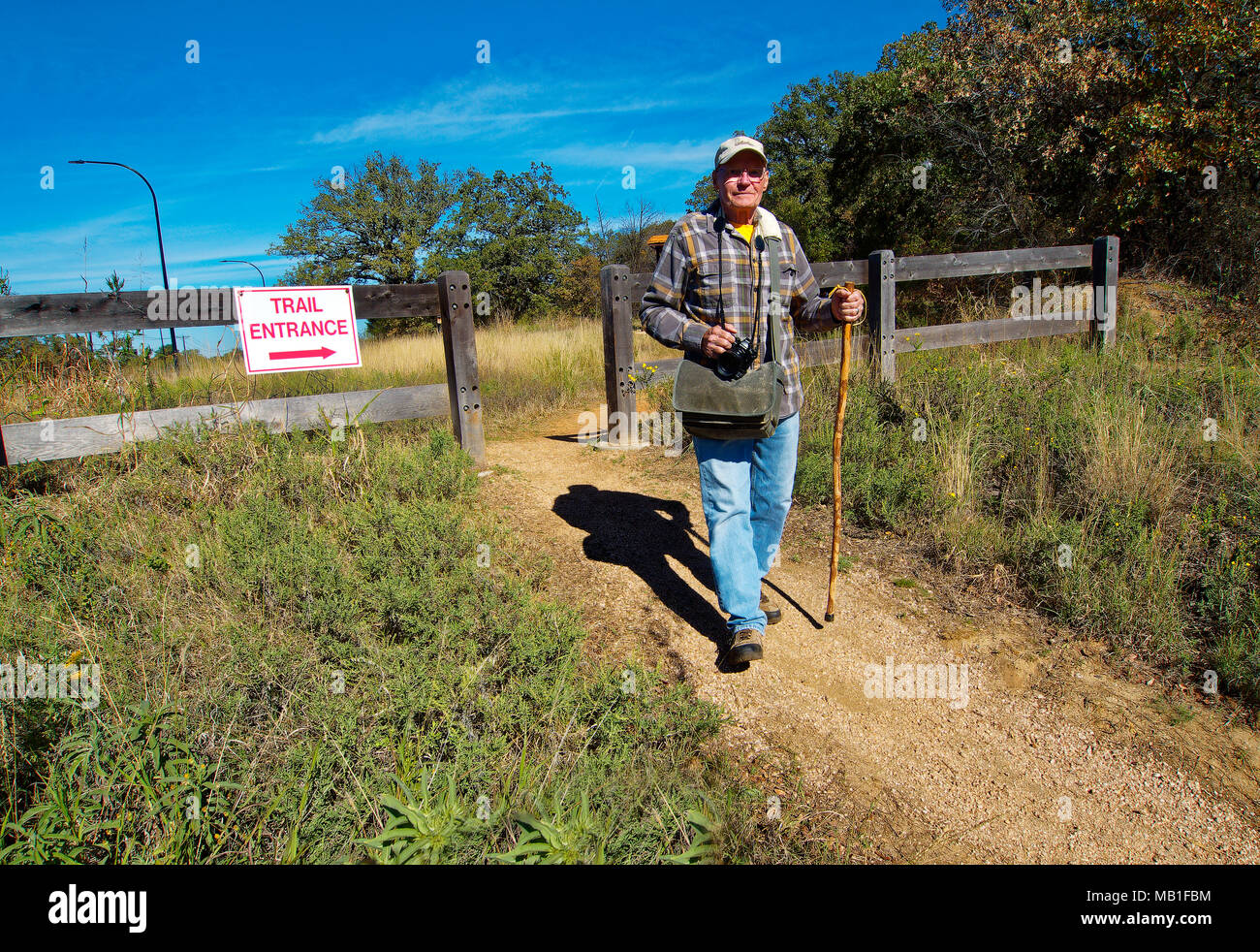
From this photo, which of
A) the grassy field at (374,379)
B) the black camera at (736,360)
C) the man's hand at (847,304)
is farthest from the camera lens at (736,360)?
the grassy field at (374,379)

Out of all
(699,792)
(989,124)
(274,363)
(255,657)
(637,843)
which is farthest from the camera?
(989,124)

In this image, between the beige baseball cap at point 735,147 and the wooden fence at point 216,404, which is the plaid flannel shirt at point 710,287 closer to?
the beige baseball cap at point 735,147

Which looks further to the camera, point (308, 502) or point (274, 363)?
point (274, 363)

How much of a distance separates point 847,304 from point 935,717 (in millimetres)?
1893

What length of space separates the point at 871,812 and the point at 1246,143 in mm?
12323

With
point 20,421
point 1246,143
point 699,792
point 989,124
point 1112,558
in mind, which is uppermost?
point 989,124

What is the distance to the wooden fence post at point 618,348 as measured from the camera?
6.98 metres

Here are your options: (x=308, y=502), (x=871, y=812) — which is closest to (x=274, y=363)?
(x=308, y=502)

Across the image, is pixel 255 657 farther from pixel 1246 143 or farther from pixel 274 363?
pixel 1246 143

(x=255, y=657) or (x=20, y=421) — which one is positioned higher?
(x=20, y=421)

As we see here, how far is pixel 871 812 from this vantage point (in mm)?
2568

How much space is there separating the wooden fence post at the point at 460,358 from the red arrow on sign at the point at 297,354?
3.02ft

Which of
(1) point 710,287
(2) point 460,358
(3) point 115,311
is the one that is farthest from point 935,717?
(3) point 115,311

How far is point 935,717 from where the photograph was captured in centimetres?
314
